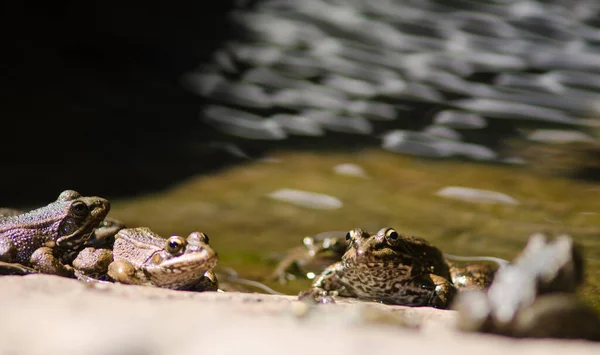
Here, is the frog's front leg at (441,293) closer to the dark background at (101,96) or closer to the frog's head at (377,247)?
the frog's head at (377,247)

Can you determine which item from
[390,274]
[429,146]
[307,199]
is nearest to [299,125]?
[429,146]

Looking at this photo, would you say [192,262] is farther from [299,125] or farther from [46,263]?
[299,125]

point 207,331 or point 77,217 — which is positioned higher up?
point 77,217

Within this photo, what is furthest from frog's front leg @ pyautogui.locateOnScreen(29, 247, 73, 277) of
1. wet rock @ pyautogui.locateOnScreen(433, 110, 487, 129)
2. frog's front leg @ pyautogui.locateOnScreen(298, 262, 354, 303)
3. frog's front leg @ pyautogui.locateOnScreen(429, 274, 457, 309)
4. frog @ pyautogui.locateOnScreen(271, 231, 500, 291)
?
wet rock @ pyautogui.locateOnScreen(433, 110, 487, 129)

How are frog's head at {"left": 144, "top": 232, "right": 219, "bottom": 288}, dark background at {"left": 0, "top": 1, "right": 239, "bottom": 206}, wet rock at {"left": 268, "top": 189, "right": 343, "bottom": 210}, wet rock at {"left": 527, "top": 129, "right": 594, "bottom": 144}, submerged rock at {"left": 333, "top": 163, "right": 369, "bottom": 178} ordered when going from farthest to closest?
1. wet rock at {"left": 527, "top": 129, "right": 594, "bottom": 144}
2. dark background at {"left": 0, "top": 1, "right": 239, "bottom": 206}
3. submerged rock at {"left": 333, "top": 163, "right": 369, "bottom": 178}
4. wet rock at {"left": 268, "top": 189, "right": 343, "bottom": 210}
5. frog's head at {"left": 144, "top": 232, "right": 219, "bottom": 288}

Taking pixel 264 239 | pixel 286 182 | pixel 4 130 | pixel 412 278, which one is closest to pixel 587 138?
A: pixel 286 182

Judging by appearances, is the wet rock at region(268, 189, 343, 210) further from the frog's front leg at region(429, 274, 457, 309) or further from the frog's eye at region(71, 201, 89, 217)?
the frog's eye at region(71, 201, 89, 217)

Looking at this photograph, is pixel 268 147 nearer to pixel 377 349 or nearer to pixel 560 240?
pixel 560 240
